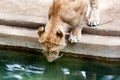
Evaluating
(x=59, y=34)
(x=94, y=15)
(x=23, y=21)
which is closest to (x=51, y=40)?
(x=59, y=34)

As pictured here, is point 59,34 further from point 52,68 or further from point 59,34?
point 52,68

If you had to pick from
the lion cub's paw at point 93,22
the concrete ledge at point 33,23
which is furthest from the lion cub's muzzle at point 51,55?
the lion cub's paw at point 93,22

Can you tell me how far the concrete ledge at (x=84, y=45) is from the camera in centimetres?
573

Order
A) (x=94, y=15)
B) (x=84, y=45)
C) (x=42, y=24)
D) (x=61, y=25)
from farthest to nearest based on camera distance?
(x=94, y=15)
(x=42, y=24)
(x=84, y=45)
(x=61, y=25)

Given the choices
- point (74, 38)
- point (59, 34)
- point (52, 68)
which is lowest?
point (52, 68)

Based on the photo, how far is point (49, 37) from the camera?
5.33 metres

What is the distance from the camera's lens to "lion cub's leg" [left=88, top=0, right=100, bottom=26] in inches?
239

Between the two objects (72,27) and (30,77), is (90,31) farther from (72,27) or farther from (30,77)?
(30,77)

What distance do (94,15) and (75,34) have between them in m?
0.59

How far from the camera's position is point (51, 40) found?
5328mm

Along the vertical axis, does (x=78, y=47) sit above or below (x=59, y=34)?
below

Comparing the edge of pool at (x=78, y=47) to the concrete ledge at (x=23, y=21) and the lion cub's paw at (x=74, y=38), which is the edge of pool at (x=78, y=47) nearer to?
the lion cub's paw at (x=74, y=38)

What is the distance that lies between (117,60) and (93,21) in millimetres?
714

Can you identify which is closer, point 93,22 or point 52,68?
point 52,68
